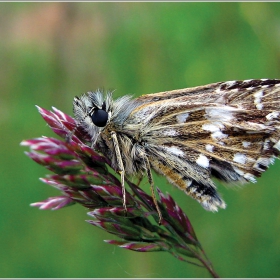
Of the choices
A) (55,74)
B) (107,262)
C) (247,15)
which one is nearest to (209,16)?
(247,15)

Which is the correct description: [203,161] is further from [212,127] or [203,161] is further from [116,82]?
[116,82]

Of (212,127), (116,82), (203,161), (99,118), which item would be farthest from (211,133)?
(116,82)

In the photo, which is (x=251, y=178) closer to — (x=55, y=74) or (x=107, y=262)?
(x=107, y=262)

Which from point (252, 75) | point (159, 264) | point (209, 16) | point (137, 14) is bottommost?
point (159, 264)

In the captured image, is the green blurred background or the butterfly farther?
the green blurred background

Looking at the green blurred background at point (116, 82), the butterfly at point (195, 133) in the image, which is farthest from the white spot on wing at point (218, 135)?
the green blurred background at point (116, 82)

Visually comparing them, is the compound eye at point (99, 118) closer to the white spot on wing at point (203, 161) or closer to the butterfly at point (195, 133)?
the butterfly at point (195, 133)

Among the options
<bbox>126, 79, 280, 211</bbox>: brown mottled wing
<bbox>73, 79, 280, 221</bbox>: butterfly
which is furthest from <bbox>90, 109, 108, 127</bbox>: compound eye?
<bbox>126, 79, 280, 211</bbox>: brown mottled wing

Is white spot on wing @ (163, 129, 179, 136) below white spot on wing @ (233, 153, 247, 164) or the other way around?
the other way around

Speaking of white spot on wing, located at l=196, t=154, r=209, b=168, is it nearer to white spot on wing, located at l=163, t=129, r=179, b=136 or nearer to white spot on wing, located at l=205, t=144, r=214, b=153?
white spot on wing, located at l=205, t=144, r=214, b=153
